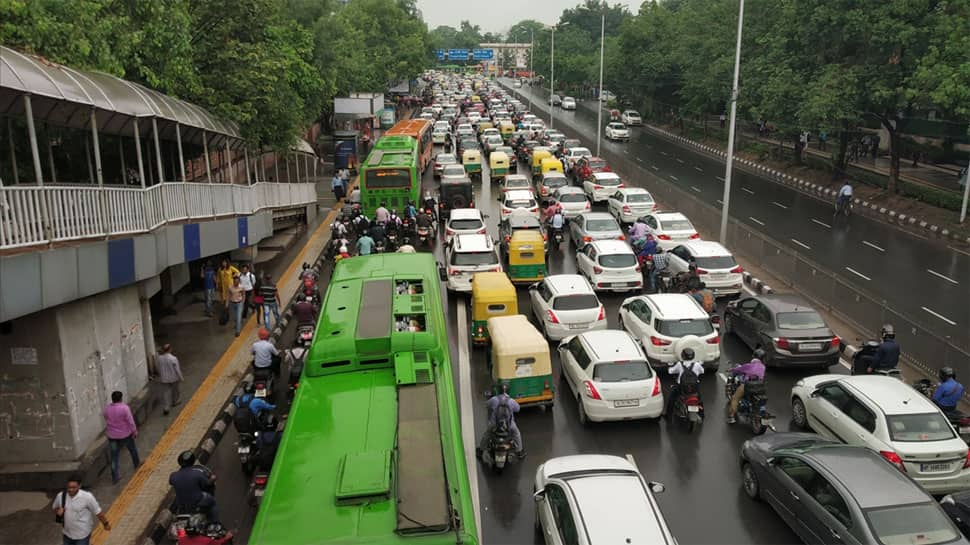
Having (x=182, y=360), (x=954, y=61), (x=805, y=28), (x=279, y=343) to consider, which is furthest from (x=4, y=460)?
(x=805, y=28)

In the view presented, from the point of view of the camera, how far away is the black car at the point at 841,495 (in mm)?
8516

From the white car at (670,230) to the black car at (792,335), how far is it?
7435 millimetres

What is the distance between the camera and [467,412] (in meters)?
14.2

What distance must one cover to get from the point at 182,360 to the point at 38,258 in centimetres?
712

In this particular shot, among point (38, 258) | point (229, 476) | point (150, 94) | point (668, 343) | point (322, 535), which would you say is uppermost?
point (150, 94)

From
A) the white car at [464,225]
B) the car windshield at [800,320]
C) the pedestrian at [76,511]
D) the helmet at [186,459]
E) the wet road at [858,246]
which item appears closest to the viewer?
the pedestrian at [76,511]

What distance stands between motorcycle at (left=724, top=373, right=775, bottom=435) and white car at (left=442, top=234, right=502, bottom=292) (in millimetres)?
8340

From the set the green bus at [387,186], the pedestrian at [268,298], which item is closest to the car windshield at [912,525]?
the pedestrian at [268,298]

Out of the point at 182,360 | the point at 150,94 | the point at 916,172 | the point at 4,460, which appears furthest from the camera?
the point at 916,172

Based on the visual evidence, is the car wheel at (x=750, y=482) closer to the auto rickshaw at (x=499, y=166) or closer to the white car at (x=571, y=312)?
the white car at (x=571, y=312)

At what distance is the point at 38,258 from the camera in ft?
32.1

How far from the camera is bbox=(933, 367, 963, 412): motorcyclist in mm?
12711

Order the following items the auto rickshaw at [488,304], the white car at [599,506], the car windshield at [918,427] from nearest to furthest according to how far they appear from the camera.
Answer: the white car at [599,506] < the car windshield at [918,427] < the auto rickshaw at [488,304]

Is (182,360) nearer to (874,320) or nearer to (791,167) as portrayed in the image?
(874,320)
